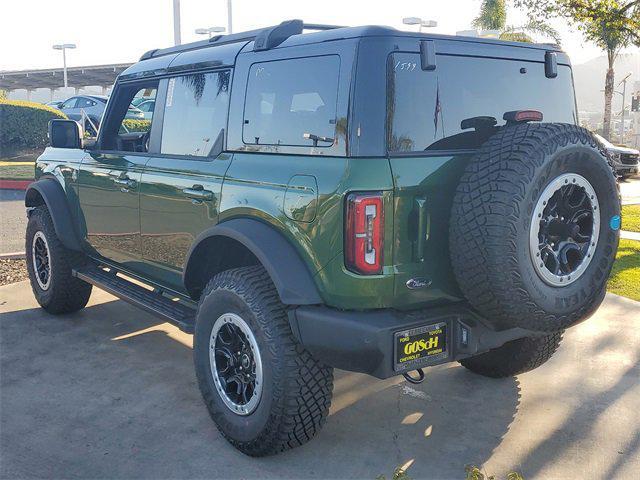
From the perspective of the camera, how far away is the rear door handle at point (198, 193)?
364cm

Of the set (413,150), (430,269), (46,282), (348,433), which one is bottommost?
(348,433)

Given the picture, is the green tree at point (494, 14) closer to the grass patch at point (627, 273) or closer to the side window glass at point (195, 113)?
the grass patch at point (627, 273)

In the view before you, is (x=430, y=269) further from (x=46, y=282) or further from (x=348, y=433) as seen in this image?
(x=46, y=282)

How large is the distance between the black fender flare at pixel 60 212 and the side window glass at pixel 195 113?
143 cm

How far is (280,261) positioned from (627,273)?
5149 mm

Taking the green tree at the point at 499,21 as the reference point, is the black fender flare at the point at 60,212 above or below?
below

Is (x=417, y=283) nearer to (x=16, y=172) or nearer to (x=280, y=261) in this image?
(x=280, y=261)

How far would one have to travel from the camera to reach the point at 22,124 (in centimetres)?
1891

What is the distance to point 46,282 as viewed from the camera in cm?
561

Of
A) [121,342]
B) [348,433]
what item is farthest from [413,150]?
[121,342]

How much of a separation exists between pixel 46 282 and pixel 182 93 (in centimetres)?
239

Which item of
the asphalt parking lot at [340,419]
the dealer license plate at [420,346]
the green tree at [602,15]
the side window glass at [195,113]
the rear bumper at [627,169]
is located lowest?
the asphalt parking lot at [340,419]

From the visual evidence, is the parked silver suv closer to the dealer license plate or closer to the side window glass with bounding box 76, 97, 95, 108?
the side window glass with bounding box 76, 97, 95, 108

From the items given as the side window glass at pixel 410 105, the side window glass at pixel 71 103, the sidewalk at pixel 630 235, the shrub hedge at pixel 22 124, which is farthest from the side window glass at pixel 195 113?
the side window glass at pixel 71 103
